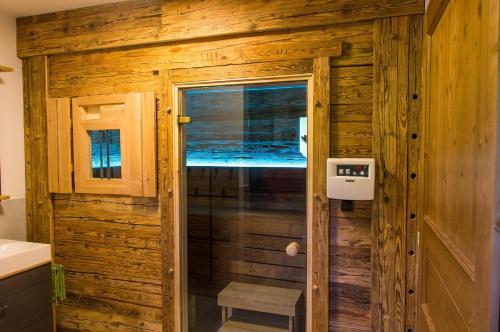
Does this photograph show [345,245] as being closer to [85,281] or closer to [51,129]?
[85,281]

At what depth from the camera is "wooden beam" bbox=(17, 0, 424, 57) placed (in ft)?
6.17

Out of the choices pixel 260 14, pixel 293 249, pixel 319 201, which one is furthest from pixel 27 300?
pixel 260 14

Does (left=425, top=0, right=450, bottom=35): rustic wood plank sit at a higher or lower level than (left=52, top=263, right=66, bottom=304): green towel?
higher

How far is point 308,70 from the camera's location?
1.95m

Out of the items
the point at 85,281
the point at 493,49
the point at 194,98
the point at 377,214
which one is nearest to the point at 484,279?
the point at 493,49

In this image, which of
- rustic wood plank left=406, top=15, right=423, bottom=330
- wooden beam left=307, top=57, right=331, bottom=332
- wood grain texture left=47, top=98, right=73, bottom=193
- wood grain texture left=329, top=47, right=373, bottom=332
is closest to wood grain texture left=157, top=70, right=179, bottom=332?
wood grain texture left=47, top=98, right=73, bottom=193

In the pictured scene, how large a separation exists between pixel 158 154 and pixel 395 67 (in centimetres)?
152

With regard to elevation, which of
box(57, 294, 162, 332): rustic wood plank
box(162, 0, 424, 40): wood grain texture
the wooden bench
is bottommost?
box(57, 294, 162, 332): rustic wood plank

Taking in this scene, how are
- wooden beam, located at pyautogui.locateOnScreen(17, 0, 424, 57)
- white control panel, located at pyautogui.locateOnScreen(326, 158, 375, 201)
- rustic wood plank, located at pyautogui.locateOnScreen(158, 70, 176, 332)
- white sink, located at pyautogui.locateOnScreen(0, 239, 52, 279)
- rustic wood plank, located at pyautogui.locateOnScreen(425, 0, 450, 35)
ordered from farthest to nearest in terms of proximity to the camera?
1. rustic wood plank, located at pyautogui.locateOnScreen(158, 70, 176, 332)
2. white sink, located at pyautogui.locateOnScreen(0, 239, 52, 279)
3. wooden beam, located at pyautogui.locateOnScreen(17, 0, 424, 57)
4. white control panel, located at pyautogui.locateOnScreen(326, 158, 375, 201)
5. rustic wood plank, located at pyautogui.locateOnScreen(425, 0, 450, 35)

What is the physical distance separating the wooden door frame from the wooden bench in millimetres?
158

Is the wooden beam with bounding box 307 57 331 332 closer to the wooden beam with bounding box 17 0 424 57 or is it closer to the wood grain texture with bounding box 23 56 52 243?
the wooden beam with bounding box 17 0 424 57

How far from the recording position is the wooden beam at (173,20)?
6.17 feet

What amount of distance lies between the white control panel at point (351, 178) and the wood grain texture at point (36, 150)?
2.10 m

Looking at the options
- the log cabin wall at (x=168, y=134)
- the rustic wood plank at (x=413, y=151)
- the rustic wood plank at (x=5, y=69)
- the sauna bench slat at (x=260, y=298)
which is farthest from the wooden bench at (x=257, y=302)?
the rustic wood plank at (x=5, y=69)
